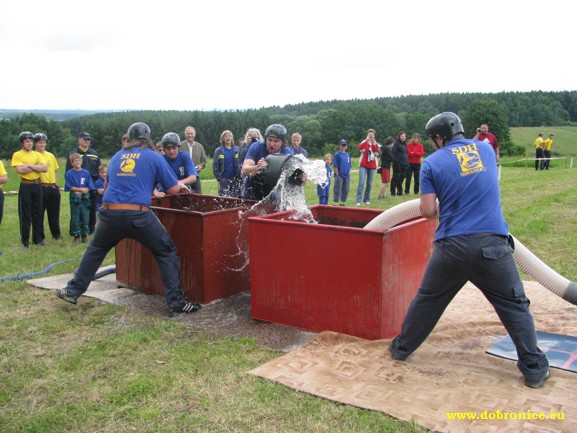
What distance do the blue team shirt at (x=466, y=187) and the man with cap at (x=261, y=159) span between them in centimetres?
275

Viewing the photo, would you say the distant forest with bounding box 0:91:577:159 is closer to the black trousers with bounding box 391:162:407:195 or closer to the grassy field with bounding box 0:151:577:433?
the black trousers with bounding box 391:162:407:195

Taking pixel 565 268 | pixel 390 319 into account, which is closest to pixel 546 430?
pixel 390 319

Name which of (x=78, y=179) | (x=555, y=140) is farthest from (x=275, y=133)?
(x=555, y=140)

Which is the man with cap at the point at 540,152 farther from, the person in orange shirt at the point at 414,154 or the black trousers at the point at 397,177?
the black trousers at the point at 397,177

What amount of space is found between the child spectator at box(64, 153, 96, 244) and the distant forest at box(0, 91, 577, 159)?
4883 centimetres

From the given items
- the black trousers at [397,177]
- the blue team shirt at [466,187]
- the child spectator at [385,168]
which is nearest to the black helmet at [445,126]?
the blue team shirt at [466,187]

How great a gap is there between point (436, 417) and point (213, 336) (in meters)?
2.29

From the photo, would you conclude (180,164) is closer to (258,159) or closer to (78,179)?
(258,159)

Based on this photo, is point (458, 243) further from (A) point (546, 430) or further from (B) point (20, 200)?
(B) point (20, 200)

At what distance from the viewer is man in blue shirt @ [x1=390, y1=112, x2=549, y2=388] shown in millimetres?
3889

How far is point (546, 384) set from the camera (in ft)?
12.9

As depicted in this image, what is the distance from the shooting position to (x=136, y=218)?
554 centimetres

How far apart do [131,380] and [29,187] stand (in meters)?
6.45

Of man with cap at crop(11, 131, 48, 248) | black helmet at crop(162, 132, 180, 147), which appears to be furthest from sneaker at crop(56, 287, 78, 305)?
man with cap at crop(11, 131, 48, 248)
